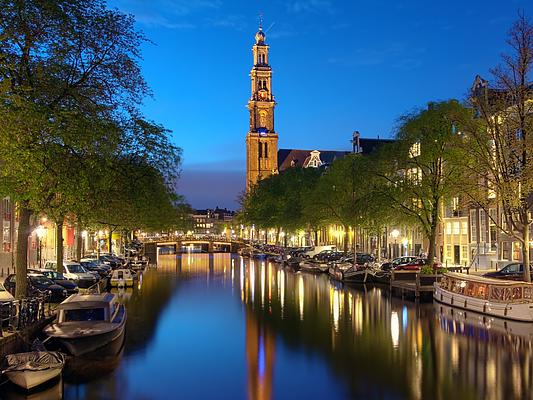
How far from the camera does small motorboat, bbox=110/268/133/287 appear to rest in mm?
58156

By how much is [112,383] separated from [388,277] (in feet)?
131

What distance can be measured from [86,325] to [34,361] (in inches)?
247

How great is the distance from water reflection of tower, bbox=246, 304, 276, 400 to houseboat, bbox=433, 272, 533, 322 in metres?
13.5

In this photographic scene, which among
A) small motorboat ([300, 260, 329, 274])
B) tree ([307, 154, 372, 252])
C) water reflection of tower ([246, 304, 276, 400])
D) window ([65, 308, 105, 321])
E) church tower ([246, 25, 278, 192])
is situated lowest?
water reflection of tower ([246, 304, 276, 400])

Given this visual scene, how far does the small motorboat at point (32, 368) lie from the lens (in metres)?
20.4

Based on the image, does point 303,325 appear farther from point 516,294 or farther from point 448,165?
point 448,165

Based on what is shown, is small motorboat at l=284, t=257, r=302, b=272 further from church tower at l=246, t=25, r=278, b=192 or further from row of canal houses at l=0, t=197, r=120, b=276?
church tower at l=246, t=25, r=278, b=192

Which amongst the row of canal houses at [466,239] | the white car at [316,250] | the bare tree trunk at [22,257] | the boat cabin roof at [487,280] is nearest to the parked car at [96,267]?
the bare tree trunk at [22,257]

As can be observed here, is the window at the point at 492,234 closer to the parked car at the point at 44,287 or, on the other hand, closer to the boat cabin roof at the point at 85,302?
the parked car at the point at 44,287

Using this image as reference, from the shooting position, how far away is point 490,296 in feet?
123

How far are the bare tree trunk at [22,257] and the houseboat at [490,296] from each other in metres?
26.5

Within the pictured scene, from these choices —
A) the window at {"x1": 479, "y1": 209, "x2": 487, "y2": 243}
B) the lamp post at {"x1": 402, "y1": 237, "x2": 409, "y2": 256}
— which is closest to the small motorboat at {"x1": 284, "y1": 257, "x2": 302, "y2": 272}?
the lamp post at {"x1": 402, "y1": 237, "x2": 409, "y2": 256}

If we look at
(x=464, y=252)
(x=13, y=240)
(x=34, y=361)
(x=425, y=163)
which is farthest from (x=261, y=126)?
(x=34, y=361)

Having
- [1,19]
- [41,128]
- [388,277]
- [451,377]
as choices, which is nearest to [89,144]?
[41,128]
